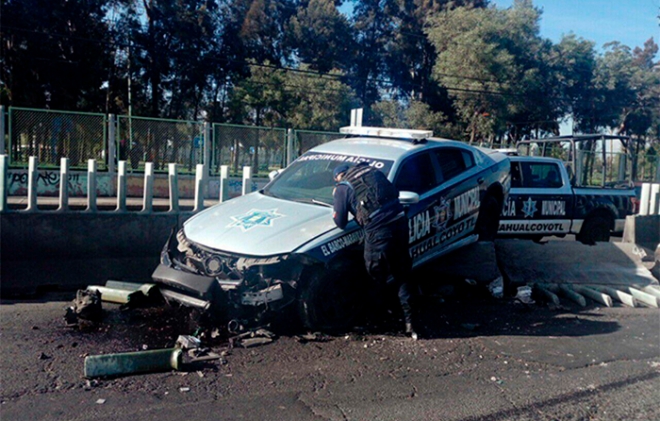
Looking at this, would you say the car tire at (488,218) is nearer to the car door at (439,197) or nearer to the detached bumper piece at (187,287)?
the car door at (439,197)

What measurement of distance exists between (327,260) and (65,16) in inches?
1073

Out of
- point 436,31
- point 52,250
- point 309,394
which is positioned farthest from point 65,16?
point 309,394

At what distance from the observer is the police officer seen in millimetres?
5789

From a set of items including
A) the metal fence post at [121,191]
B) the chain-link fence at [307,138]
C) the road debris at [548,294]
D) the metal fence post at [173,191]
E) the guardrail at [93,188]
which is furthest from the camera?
the chain-link fence at [307,138]

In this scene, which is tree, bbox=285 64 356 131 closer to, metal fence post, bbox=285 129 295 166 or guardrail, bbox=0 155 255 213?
metal fence post, bbox=285 129 295 166

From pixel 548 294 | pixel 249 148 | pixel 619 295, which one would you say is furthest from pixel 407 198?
pixel 249 148

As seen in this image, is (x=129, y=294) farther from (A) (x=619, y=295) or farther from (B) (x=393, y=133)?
(A) (x=619, y=295)

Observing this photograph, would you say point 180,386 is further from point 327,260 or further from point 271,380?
point 327,260

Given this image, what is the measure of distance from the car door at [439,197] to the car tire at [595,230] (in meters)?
4.93

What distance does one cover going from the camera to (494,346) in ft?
19.2

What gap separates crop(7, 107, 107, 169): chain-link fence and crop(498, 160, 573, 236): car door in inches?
480

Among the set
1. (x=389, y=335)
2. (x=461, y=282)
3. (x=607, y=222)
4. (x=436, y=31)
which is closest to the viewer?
(x=389, y=335)

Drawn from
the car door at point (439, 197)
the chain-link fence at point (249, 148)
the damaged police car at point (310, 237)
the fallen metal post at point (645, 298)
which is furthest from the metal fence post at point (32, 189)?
the chain-link fence at point (249, 148)

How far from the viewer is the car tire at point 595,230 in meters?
11.8
